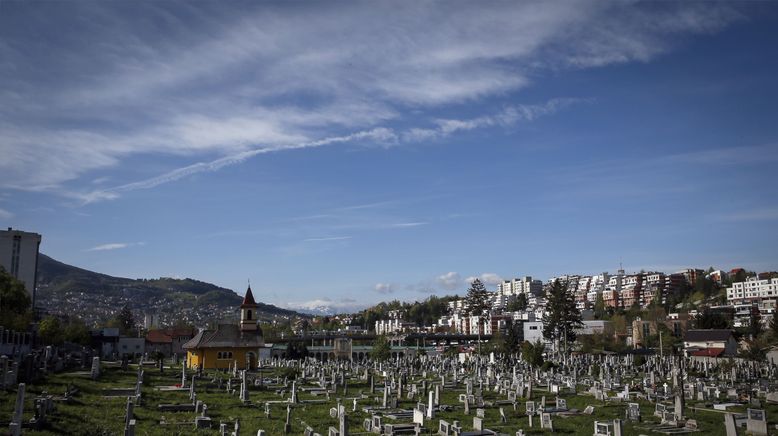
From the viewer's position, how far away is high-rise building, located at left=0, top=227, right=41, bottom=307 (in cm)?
10938

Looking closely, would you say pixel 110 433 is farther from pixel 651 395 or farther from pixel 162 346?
pixel 162 346

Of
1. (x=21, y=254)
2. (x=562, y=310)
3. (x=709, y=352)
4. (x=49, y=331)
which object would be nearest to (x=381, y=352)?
(x=562, y=310)

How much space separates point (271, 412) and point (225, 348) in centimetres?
3571

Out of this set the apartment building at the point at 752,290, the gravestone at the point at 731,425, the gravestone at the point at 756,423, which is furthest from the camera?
the apartment building at the point at 752,290

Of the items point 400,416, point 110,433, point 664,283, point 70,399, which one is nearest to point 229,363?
point 70,399

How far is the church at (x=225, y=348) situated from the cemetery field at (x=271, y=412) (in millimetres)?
21714

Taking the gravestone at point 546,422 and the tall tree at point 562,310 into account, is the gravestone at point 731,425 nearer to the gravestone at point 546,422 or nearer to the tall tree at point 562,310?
the gravestone at point 546,422

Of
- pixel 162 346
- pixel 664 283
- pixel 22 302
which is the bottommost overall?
pixel 162 346

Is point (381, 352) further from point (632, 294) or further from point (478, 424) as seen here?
point (632, 294)

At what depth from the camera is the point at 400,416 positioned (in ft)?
84.6

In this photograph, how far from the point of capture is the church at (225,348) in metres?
60.2

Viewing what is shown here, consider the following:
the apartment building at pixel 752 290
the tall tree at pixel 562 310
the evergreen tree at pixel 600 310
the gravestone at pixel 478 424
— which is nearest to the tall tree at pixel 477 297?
the tall tree at pixel 562 310

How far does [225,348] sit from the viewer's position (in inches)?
2392

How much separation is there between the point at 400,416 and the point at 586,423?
7.55 m
